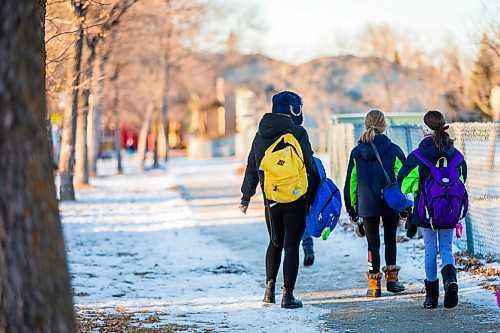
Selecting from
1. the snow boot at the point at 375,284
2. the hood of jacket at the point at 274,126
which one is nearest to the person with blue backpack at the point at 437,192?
the snow boot at the point at 375,284

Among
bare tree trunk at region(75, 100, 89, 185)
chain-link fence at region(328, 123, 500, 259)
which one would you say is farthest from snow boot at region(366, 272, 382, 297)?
bare tree trunk at region(75, 100, 89, 185)

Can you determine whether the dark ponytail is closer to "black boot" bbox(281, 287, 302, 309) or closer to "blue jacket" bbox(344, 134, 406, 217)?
"blue jacket" bbox(344, 134, 406, 217)

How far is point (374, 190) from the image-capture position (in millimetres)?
8602

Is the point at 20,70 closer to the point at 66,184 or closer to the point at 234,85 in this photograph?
the point at 66,184

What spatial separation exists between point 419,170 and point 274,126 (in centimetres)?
130

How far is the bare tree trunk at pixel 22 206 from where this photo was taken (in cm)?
398

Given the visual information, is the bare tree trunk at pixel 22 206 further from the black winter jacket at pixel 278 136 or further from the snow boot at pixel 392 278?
the snow boot at pixel 392 278

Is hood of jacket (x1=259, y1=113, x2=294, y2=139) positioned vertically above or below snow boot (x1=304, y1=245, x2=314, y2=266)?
above

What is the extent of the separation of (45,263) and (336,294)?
5.35 meters

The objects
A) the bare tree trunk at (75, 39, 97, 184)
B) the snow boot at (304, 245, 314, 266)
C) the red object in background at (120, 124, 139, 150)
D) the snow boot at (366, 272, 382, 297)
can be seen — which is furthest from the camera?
the red object in background at (120, 124, 139, 150)

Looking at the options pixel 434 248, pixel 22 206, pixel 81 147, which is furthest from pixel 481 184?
pixel 81 147

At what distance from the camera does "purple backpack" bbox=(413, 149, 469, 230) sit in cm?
777

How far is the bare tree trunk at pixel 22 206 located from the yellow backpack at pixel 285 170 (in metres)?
4.19

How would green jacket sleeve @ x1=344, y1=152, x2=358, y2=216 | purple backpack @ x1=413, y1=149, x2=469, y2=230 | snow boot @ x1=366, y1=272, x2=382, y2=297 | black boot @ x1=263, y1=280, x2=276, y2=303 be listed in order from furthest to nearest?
1. green jacket sleeve @ x1=344, y1=152, x2=358, y2=216
2. snow boot @ x1=366, y1=272, x2=382, y2=297
3. black boot @ x1=263, y1=280, x2=276, y2=303
4. purple backpack @ x1=413, y1=149, x2=469, y2=230
